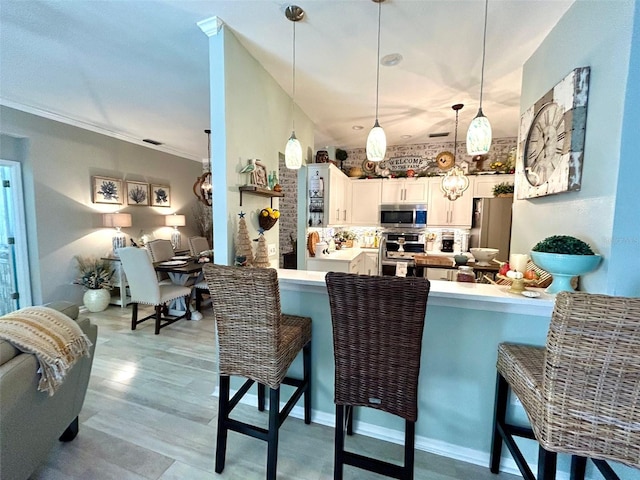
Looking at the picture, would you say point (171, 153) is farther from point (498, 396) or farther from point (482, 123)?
point (498, 396)

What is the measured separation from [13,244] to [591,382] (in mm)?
5703

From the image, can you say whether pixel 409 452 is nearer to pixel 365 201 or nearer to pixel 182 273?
pixel 182 273

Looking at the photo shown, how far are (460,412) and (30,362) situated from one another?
2.26m

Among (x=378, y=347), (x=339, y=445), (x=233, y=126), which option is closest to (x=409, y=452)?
(x=339, y=445)

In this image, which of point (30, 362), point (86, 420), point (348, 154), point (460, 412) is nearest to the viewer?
point (30, 362)

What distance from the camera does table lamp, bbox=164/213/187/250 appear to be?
17.7 ft

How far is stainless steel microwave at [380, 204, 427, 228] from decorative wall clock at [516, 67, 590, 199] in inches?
98.5

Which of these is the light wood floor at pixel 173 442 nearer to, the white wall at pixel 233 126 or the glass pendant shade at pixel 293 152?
the white wall at pixel 233 126

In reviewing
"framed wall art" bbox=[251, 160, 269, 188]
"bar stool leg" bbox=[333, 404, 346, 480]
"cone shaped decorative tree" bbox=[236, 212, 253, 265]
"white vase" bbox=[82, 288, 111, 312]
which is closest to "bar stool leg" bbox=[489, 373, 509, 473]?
"bar stool leg" bbox=[333, 404, 346, 480]

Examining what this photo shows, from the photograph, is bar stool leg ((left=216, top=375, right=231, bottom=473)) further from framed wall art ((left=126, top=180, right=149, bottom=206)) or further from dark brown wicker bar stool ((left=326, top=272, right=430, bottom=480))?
framed wall art ((left=126, top=180, right=149, bottom=206))

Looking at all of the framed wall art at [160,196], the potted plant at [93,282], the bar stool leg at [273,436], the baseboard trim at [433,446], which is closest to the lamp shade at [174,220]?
the framed wall art at [160,196]

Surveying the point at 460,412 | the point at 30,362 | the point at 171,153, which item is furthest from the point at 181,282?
the point at 460,412

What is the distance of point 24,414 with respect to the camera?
47.7 inches

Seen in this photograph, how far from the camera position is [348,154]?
5.41 m
